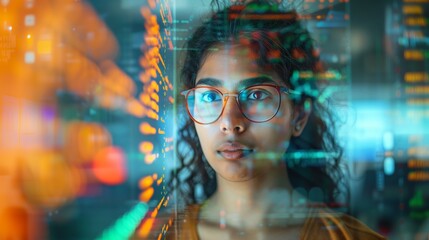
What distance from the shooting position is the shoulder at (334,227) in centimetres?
197

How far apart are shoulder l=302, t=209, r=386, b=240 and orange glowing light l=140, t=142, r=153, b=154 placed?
0.71 metres

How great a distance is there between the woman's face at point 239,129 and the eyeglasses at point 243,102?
0.6 inches

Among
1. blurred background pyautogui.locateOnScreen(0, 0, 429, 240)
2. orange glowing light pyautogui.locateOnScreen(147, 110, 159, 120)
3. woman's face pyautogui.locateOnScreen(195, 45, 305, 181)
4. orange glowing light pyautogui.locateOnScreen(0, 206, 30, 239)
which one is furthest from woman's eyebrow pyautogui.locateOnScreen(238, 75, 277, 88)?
orange glowing light pyautogui.locateOnScreen(0, 206, 30, 239)

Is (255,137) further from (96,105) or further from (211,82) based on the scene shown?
(96,105)

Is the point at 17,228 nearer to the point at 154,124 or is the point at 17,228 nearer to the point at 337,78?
the point at 154,124

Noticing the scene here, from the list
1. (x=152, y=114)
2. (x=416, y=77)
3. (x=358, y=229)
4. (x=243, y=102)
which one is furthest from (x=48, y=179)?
(x=416, y=77)

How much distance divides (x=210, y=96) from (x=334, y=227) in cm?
74

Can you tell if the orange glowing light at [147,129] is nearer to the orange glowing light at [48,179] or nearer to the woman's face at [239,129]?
the woman's face at [239,129]

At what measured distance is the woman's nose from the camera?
1.86 m

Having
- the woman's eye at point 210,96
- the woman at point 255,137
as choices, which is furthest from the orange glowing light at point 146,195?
the woman's eye at point 210,96

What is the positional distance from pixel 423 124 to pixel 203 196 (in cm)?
99

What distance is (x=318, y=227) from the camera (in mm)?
1979

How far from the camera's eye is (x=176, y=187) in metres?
1.99

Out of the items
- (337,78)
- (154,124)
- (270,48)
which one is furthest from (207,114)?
(337,78)
